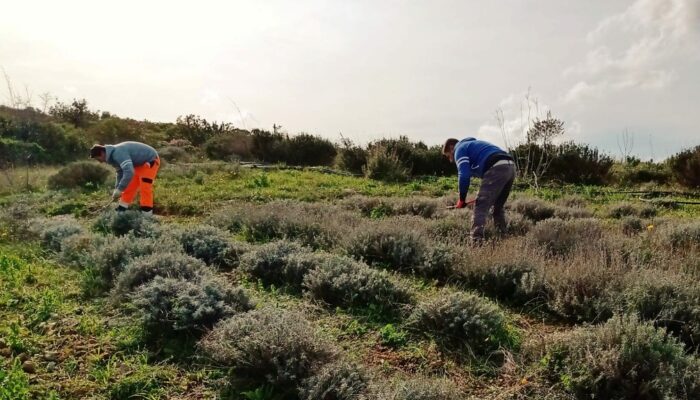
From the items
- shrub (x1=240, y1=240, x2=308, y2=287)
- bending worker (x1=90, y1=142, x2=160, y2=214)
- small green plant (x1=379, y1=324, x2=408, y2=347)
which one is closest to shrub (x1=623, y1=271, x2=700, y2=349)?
small green plant (x1=379, y1=324, x2=408, y2=347)

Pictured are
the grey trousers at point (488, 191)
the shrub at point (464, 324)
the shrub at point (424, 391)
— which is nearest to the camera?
the shrub at point (424, 391)

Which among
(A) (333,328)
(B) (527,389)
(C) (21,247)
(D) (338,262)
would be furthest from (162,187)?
(B) (527,389)

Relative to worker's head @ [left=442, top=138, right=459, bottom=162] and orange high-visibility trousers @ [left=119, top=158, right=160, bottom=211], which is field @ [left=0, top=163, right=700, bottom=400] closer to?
worker's head @ [left=442, top=138, right=459, bottom=162]

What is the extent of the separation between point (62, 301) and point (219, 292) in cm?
173

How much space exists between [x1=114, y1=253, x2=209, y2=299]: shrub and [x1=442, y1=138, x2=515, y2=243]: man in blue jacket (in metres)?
3.50

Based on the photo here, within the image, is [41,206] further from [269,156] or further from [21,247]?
[269,156]

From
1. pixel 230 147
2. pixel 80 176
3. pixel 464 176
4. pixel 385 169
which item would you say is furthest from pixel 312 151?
pixel 464 176

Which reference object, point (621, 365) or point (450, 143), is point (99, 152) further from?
point (621, 365)

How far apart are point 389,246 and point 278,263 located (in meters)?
1.35

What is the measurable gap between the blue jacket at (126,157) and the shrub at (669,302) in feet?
24.5

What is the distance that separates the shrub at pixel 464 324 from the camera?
3916 millimetres

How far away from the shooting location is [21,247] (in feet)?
23.2

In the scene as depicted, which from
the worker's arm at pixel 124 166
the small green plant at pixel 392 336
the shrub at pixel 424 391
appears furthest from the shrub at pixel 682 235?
the worker's arm at pixel 124 166

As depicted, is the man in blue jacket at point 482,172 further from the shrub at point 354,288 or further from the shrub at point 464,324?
the shrub at point 464,324
